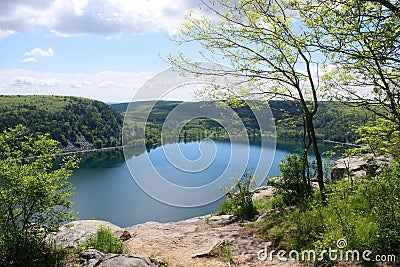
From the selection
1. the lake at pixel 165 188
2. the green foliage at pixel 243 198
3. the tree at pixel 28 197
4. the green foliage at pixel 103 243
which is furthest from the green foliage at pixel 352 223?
the lake at pixel 165 188

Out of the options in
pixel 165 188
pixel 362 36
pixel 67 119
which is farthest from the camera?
pixel 67 119

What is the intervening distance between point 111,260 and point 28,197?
6.08 ft

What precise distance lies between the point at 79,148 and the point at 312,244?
13957 centimetres

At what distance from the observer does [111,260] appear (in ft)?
18.9

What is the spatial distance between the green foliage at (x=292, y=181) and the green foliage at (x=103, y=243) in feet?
17.3

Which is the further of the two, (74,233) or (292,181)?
(292,181)

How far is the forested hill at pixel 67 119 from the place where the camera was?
137 m

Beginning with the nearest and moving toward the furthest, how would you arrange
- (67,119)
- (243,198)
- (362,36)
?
(362,36), (243,198), (67,119)

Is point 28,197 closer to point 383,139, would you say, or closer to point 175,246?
point 175,246

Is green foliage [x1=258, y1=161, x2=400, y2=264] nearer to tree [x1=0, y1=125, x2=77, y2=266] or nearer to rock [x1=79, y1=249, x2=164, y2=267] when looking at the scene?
rock [x1=79, y1=249, x2=164, y2=267]

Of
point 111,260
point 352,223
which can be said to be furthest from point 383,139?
point 111,260

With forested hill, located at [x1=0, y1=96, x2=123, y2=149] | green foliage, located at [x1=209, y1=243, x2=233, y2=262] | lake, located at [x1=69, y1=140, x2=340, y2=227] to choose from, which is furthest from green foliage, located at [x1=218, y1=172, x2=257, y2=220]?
forested hill, located at [x1=0, y1=96, x2=123, y2=149]

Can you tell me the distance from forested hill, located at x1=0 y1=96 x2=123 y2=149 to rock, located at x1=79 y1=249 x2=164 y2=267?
129 meters

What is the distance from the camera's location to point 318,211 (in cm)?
696
